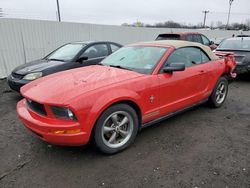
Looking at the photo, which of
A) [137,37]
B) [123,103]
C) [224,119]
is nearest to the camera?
[123,103]

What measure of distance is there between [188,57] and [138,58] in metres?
1.01

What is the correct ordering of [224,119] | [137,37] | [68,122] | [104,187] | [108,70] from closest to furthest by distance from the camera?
[104,187] < [68,122] < [108,70] < [224,119] < [137,37]

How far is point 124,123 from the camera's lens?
308cm

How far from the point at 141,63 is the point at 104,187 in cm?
204

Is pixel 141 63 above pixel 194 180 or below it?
above

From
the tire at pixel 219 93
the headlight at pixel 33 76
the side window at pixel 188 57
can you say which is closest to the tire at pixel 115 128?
the side window at pixel 188 57

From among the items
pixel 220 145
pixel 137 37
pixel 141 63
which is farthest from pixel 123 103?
pixel 137 37

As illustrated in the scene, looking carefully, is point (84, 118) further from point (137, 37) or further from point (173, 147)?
point (137, 37)

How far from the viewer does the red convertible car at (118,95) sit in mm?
2592

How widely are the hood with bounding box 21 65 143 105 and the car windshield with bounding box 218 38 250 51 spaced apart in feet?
19.7

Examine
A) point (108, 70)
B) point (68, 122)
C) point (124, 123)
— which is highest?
point (108, 70)

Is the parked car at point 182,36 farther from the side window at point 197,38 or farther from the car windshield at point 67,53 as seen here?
the car windshield at point 67,53

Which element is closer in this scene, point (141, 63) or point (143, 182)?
point (143, 182)

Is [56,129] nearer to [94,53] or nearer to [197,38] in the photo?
[94,53]
